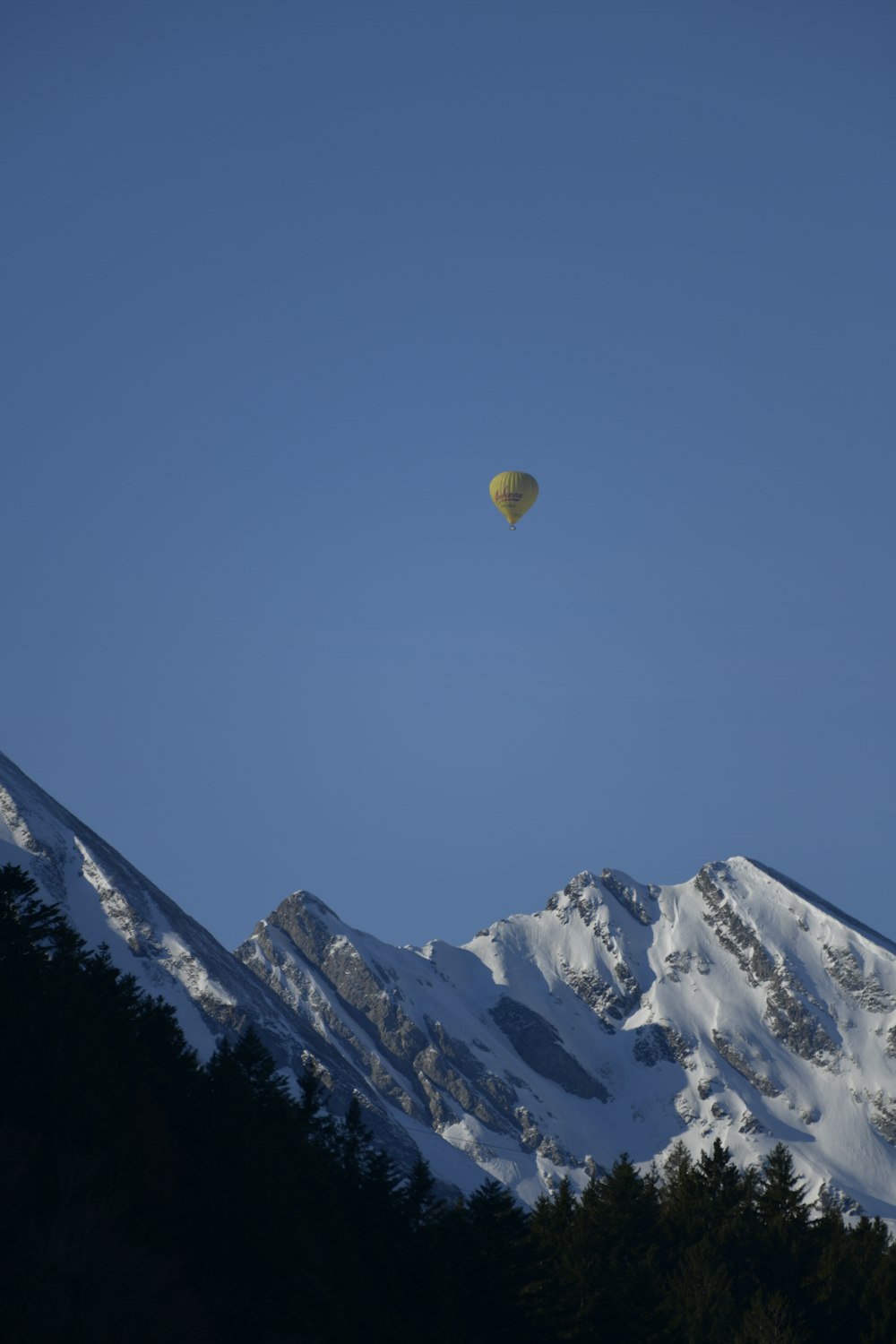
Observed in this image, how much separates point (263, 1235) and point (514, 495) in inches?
3564

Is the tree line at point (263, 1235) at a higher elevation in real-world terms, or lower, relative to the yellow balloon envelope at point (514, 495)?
lower

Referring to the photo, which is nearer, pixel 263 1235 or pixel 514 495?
pixel 263 1235

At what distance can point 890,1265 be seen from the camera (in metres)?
75.4

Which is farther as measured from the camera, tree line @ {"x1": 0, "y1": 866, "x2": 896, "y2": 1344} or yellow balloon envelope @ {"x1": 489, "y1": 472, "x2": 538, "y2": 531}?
yellow balloon envelope @ {"x1": 489, "y1": 472, "x2": 538, "y2": 531}

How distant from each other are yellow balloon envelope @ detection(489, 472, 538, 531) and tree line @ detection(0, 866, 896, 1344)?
6561cm

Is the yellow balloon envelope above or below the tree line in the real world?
above

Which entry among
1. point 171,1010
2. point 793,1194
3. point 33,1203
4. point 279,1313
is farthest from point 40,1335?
point 793,1194

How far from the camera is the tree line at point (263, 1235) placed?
43.4 metres

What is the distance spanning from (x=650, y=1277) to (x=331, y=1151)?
1599 cm

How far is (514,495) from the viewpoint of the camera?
440 feet

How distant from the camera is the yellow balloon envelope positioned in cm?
13400

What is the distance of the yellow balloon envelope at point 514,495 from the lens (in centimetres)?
13400

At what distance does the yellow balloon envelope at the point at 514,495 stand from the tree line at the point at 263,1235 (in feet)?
215

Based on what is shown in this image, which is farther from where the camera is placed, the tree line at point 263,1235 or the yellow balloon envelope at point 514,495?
the yellow balloon envelope at point 514,495
